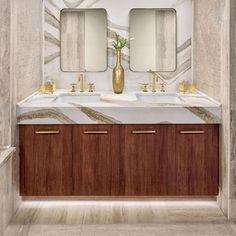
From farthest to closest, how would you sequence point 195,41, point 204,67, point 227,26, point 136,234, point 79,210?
point 195,41 < point 204,67 < point 79,210 < point 227,26 < point 136,234

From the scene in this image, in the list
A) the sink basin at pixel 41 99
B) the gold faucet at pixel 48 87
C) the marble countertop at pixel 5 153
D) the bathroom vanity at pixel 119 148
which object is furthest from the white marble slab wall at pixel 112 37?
the marble countertop at pixel 5 153

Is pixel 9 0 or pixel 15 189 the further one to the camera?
pixel 15 189

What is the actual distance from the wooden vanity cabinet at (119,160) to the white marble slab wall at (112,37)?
112 centimetres

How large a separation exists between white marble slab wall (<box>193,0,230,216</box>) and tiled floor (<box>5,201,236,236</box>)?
0.76ft

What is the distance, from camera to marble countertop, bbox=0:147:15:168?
11.9 ft

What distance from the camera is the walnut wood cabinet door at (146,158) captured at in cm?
430

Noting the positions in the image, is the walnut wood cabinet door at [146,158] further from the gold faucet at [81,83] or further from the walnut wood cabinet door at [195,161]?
the gold faucet at [81,83]

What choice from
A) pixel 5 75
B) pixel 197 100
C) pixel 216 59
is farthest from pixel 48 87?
pixel 216 59

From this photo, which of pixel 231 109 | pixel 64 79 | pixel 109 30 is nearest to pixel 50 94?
pixel 64 79

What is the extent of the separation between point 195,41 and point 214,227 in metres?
1.97

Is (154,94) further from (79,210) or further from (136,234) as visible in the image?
(136,234)

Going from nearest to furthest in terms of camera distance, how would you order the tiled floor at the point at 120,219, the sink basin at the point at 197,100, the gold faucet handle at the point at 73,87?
1. the tiled floor at the point at 120,219
2. the sink basin at the point at 197,100
3. the gold faucet handle at the point at 73,87

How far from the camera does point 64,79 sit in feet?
17.6

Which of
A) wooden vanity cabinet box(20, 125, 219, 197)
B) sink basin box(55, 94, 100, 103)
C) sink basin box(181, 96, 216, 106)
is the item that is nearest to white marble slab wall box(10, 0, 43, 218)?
wooden vanity cabinet box(20, 125, 219, 197)
